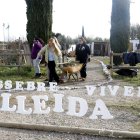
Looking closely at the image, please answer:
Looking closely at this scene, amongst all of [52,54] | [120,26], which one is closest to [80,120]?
[52,54]

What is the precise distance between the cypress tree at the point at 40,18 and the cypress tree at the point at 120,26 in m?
5.60

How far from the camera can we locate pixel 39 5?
2027 cm

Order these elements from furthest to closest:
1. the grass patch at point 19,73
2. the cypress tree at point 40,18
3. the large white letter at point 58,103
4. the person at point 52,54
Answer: the cypress tree at point 40,18
the grass patch at point 19,73
the person at point 52,54
the large white letter at point 58,103

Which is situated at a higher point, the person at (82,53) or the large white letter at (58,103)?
the person at (82,53)

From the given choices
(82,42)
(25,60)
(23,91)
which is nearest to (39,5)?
(25,60)

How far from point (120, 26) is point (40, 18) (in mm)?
6330

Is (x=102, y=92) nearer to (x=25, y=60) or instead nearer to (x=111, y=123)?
(x=111, y=123)

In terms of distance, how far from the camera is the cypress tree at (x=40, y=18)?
2028 cm

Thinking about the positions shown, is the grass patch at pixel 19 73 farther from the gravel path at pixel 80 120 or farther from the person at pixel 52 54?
the gravel path at pixel 80 120

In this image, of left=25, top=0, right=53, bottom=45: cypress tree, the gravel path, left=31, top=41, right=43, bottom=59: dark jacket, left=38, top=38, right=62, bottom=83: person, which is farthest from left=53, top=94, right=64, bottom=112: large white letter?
left=25, top=0, right=53, bottom=45: cypress tree

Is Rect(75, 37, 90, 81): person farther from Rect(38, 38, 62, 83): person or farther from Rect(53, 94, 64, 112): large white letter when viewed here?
Rect(53, 94, 64, 112): large white letter

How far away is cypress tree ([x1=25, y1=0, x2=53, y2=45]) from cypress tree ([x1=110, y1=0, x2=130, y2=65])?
5604 millimetres

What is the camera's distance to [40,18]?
2036 centimetres

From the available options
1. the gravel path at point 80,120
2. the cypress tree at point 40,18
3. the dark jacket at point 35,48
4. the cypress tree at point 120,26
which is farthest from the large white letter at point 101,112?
the cypress tree at point 120,26
